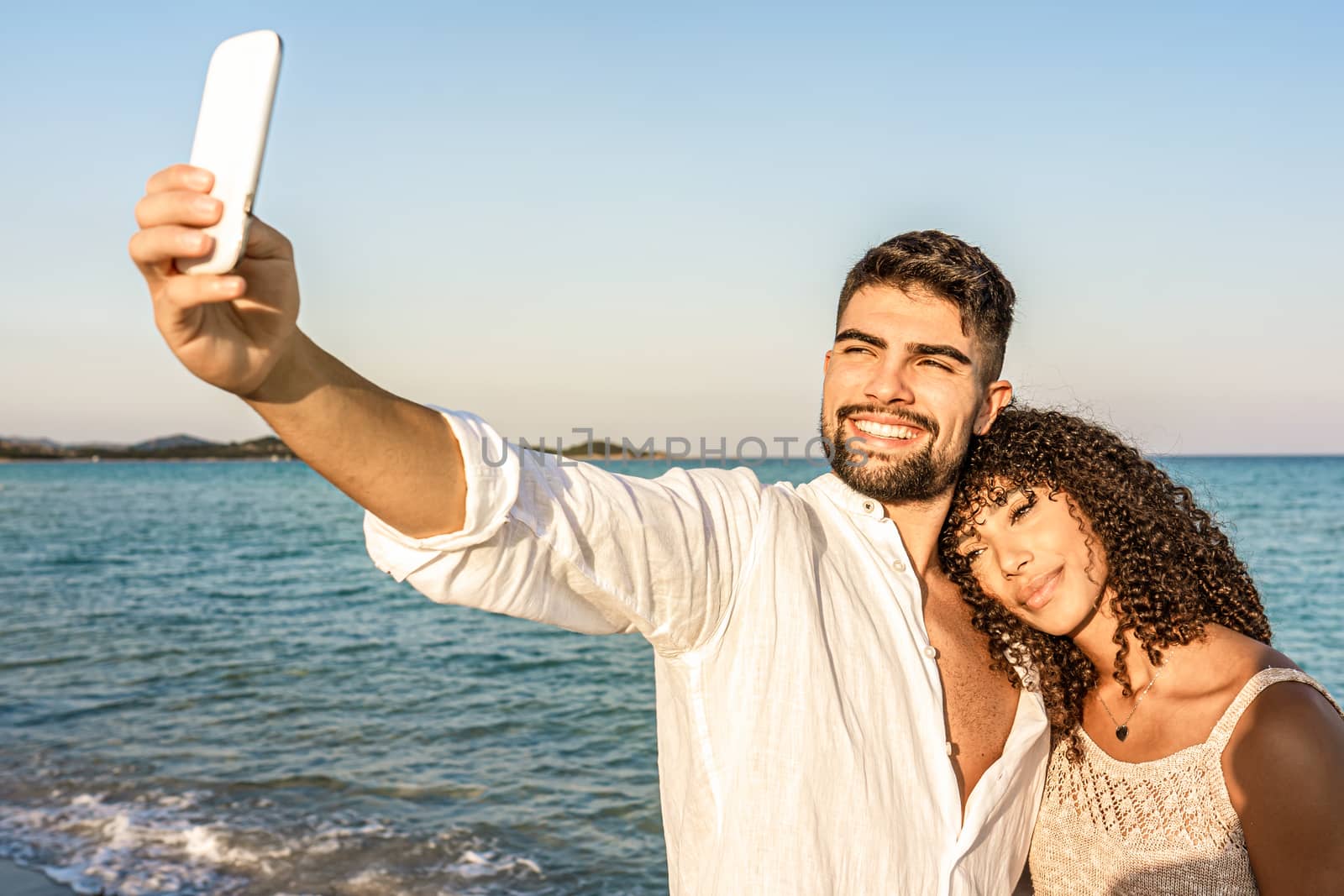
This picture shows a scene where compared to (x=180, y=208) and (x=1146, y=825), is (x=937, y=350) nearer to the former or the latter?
(x=1146, y=825)

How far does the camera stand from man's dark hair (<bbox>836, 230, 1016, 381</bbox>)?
107 inches

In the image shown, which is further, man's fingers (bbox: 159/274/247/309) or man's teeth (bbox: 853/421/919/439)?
man's teeth (bbox: 853/421/919/439)

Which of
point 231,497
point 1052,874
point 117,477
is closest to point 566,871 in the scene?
point 1052,874

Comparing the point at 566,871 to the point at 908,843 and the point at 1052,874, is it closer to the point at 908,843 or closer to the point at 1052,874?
the point at 1052,874

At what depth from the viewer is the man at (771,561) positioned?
129cm

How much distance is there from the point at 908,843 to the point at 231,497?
54.9 m

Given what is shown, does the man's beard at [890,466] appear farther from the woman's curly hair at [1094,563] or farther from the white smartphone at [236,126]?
the white smartphone at [236,126]

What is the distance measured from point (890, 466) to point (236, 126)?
192cm

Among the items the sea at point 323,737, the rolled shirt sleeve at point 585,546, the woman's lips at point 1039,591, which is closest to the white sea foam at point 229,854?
the sea at point 323,737

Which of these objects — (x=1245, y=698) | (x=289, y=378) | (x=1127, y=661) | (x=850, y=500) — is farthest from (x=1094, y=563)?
(x=289, y=378)

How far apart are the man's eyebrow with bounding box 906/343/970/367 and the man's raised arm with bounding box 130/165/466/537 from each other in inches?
62.5

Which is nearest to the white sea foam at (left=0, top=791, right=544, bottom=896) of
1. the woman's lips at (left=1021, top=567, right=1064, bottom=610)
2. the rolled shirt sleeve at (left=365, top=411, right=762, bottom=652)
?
the woman's lips at (left=1021, top=567, right=1064, bottom=610)

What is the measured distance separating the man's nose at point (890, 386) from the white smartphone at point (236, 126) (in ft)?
6.06

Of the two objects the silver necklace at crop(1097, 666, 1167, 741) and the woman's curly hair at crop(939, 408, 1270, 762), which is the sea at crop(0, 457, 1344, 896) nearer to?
the woman's curly hair at crop(939, 408, 1270, 762)
